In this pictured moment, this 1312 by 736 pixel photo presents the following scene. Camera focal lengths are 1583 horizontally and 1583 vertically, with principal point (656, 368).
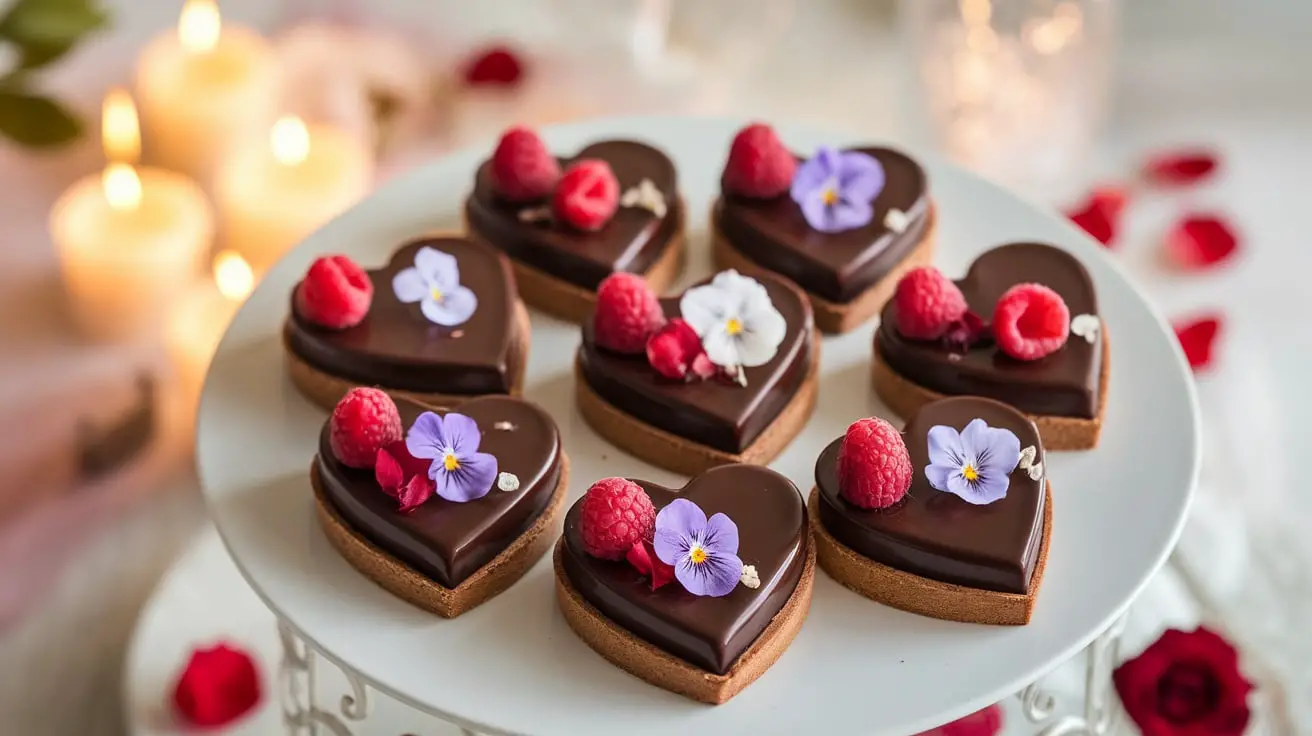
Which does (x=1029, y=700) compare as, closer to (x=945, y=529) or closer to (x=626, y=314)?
(x=945, y=529)

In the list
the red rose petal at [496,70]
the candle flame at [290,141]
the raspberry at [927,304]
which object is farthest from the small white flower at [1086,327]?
the red rose petal at [496,70]

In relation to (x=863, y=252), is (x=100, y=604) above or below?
below

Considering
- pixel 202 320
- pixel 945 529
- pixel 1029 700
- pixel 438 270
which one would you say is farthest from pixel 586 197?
pixel 202 320

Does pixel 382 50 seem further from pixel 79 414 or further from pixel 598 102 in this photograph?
pixel 79 414

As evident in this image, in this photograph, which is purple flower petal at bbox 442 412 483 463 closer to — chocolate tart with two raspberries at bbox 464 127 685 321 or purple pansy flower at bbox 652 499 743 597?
purple pansy flower at bbox 652 499 743 597

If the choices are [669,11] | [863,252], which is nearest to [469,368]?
[863,252]

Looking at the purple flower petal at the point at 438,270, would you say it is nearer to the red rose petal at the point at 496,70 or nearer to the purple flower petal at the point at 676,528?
the purple flower petal at the point at 676,528

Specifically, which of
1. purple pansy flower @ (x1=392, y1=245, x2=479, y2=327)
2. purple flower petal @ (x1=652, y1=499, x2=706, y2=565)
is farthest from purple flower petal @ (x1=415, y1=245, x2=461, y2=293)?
purple flower petal @ (x1=652, y1=499, x2=706, y2=565)
